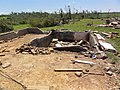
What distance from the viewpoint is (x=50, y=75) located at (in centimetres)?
986

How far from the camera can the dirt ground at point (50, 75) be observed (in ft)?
28.6

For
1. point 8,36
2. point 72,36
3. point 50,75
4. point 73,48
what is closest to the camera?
point 50,75

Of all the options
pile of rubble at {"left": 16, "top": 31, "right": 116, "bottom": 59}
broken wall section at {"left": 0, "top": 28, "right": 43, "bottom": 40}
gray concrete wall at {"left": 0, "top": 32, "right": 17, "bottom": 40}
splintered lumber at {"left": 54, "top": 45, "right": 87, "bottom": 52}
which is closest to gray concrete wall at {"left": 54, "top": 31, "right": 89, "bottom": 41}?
pile of rubble at {"left": 16, "top": 31, "right": 116, "bottom": 59}

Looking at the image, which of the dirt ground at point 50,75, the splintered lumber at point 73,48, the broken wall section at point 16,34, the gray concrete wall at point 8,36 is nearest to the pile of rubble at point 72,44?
the splintered lumber at point 73,48

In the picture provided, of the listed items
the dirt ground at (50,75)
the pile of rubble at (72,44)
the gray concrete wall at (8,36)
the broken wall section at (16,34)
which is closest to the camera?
the dirt ground at (50,75)

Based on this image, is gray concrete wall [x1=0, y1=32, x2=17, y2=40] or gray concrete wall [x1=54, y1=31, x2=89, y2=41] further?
gray concrete wall [x1=54, y1=31, x2=89, y2=41]

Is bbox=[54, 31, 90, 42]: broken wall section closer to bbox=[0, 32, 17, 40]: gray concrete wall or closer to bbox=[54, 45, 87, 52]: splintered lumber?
bbox=[0, 32, 17, 40]: gray concrete wall

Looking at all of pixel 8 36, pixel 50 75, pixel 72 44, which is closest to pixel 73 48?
pixel 72 44

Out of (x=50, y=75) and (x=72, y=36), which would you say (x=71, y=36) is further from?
(x=50, y=75)

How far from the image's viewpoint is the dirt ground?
Answer: 28.6ft

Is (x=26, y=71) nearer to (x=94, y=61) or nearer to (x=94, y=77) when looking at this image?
(x=94, y=77)

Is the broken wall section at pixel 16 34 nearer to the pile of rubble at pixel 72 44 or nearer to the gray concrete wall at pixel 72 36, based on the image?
the pile of rubble at pixel 72 44

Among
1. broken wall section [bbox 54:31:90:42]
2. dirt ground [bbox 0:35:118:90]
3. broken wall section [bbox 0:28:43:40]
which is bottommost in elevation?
broken wall section [bbox 54:31:90:42]

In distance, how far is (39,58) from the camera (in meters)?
12.8
